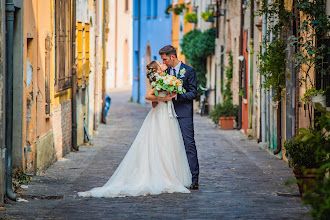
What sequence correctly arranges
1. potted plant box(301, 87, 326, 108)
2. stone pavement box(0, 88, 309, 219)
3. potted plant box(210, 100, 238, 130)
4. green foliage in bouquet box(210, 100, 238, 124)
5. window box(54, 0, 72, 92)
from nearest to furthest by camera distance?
stone pavement box(0, 88, 309, 219), potted plant box(301, 87, 326, 108), window box(54, 0, 72, 92), potted plant box(210, 100, 238, 130), green foliage in bouquet box(210, 100, 238, 124)

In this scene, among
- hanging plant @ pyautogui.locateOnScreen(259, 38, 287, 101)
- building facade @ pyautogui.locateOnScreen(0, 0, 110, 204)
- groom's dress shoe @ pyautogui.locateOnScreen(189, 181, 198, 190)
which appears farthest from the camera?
hanging plant @ pyautogui.locateOnScreen(259, 38, 287, 101)

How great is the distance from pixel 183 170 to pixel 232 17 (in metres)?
17.0

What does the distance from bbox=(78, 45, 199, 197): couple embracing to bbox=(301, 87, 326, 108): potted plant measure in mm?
1900

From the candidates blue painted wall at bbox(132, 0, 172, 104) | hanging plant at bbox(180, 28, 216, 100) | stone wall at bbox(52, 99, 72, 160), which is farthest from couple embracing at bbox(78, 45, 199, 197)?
blue painted wall at bbox(132, 0, 172, 104)

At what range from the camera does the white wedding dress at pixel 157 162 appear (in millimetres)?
10352

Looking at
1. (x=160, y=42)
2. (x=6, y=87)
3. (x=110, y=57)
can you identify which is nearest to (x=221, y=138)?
(x=6, y=87)

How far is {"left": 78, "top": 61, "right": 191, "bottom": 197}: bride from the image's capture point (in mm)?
10391

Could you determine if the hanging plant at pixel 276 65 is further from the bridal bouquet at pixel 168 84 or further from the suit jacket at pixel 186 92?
the bridal bouquet at pixel 168 84

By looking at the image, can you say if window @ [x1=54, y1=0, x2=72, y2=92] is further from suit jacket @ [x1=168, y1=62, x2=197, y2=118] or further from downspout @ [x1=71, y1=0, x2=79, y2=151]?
suit jacket @ [x1=168, y1=62, x2=197, y2=118]

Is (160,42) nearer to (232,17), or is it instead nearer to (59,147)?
(232,17)

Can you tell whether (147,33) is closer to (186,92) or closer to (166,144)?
(186,92)

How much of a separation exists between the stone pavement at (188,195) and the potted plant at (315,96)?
1.34 meters

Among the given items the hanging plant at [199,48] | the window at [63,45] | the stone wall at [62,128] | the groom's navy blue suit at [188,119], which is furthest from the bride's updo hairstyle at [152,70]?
the hanging plant at [199,48]

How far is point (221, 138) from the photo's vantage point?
2131cm
